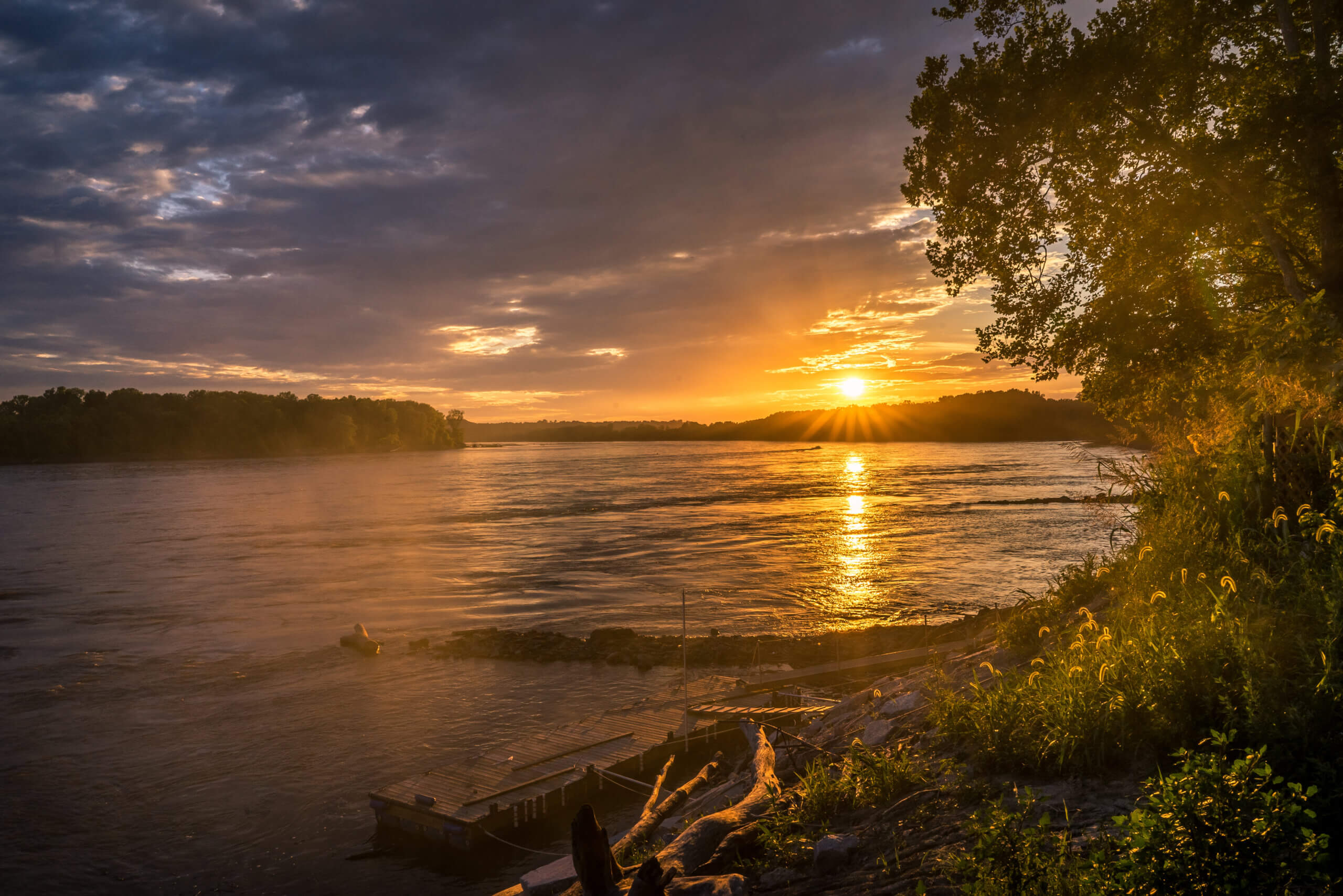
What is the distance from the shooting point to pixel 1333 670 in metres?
5.23

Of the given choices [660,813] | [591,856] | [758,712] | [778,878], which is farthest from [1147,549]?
[758,712]

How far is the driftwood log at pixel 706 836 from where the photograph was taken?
653 centimetres

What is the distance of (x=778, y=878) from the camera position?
6.43 metres

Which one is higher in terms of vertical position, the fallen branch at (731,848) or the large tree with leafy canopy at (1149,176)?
the large tree with leafy canopy at (1149,176)

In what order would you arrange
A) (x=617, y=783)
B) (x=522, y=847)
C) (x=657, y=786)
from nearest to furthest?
(x=657, y=786) < (x=522, y=847) < (x=617, y=783)

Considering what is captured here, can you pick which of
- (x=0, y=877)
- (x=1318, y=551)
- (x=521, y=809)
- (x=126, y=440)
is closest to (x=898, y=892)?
(x=1318, y=551)

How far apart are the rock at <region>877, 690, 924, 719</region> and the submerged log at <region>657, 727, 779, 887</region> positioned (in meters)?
2.52

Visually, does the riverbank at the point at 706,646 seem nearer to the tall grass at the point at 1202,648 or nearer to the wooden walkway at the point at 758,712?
the wooden walkway at the point at 758,712

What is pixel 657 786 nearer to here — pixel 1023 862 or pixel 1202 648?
pixel 1202 648

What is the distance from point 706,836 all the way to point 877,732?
3.44 metres

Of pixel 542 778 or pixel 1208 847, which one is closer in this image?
pixel 1208 847

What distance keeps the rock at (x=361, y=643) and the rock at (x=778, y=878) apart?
25.7 m

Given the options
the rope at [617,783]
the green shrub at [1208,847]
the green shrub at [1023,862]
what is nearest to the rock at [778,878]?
the green shrub at [1023,862]

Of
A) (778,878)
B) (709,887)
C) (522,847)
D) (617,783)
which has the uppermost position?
(709,887)
